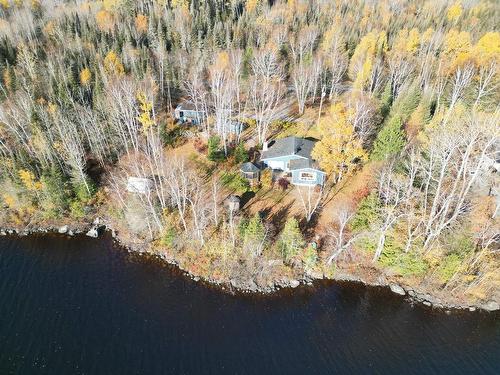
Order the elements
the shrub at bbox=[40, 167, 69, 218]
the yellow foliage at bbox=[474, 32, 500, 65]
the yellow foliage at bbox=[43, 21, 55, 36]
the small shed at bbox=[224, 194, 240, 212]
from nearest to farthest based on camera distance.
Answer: the small shed at bbox=[224, 194, 240, 212] → the shrub at bbox=[40, 167, 69, 218] → the yellow foliage at bbox=[474, 32, 500, 65] → the yellow foliage at bbox=[43, 21, 55, 36]

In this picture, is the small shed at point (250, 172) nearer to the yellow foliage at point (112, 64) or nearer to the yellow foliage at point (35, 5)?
the yellow foliage at point (112, 64)

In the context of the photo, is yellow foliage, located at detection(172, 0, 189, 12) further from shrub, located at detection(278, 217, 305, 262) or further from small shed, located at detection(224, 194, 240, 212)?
shrub, located at detection(278, 217, 305, 262)

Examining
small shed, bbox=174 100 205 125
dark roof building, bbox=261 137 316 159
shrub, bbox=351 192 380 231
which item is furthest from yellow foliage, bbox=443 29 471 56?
small shed, bbox=174 100 205 125

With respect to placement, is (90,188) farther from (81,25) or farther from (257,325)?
(81,25)

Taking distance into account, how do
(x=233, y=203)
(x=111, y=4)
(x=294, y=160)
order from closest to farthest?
(x=233, y=203)
(x=294, y=160)
(x=111, y=4)

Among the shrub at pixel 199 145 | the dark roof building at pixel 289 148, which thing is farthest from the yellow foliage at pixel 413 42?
the shrub at pixel 199 145

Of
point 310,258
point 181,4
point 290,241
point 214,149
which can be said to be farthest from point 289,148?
point 181,4

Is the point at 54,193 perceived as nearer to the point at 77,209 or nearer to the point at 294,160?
the point at 77,209
